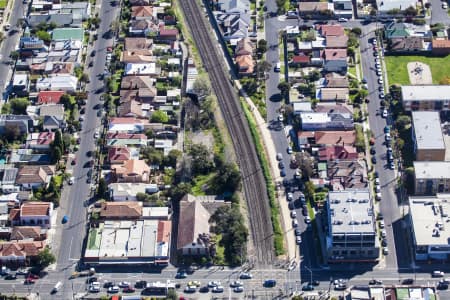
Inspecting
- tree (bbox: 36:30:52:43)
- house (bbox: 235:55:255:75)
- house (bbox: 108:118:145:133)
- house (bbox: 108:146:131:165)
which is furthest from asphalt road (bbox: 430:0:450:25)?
tree (bbox: 36:30:52:43)

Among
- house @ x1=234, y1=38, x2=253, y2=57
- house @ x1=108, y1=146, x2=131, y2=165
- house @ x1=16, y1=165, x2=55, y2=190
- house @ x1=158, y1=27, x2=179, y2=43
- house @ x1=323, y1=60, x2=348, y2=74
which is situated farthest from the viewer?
house @ x1=158, y1=27, x2=179, y2=43

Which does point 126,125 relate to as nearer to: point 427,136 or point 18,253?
point 18,253

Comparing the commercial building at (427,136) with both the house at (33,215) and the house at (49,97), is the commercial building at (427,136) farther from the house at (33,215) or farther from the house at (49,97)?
the house at (49,97)

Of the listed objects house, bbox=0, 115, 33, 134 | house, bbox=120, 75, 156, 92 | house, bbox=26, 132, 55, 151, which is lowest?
house, bbox=26, 132, 55, 151

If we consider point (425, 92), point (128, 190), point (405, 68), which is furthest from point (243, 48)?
point (128, 190)

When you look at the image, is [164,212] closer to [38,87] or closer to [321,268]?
[321,268]

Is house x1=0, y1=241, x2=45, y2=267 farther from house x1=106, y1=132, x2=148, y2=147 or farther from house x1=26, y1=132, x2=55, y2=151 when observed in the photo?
house x1=106, y1=132, x2=148, y2=147
